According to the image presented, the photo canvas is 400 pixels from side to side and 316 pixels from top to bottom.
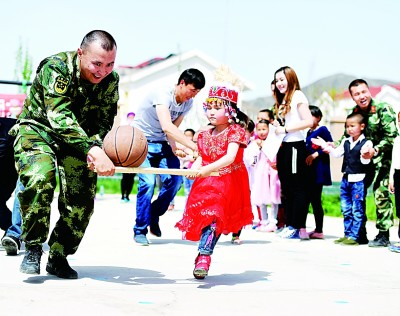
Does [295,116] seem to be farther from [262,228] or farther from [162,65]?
[162,65]

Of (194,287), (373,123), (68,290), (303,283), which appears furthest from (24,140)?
(373,123)

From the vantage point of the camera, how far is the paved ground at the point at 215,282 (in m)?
4.93

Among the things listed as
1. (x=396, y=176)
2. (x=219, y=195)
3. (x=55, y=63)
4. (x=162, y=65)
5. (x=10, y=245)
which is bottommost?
(x=10, y=245)

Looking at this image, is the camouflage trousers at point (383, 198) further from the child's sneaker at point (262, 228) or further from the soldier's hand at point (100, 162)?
the soldier's hand at point (100, 162)

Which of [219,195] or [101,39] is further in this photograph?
[219,195]

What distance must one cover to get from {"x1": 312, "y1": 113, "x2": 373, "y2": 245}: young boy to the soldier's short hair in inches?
174

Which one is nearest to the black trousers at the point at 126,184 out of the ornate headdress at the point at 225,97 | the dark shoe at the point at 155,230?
the dark shoe at the point at 155,230

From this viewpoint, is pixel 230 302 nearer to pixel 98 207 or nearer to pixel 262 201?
pixel 262 201

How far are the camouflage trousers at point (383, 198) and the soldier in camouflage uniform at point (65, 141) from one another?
4218 millimetres

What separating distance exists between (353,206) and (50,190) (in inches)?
187

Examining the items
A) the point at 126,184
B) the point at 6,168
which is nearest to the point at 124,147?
the point at 6,168

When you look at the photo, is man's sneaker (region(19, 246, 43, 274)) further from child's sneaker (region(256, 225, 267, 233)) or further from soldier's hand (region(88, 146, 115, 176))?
child's sneaker (region(256, 225, 267, 233))

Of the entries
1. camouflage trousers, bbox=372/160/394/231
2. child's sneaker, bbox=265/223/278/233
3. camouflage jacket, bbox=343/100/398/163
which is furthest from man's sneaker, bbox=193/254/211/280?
child's sneaker, bbox=265/223/278/233

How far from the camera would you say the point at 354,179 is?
934 cm
